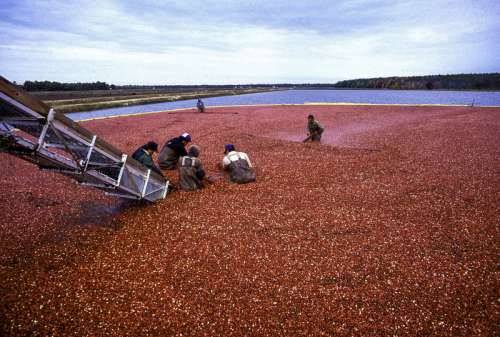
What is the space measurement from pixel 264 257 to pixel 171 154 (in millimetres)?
6388

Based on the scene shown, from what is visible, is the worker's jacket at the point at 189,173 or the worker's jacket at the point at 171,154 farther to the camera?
the worker's jacket at the point at 171,154

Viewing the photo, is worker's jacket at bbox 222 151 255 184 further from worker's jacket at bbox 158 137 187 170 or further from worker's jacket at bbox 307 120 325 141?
worker's jacket at bbox 307 120 325 141

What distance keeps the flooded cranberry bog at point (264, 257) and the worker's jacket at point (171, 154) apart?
1914mm

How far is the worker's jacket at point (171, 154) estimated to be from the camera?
9.95 metres

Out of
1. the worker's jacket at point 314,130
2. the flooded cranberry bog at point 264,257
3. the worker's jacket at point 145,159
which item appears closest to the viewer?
the flooded cranberry bog at point 264,257

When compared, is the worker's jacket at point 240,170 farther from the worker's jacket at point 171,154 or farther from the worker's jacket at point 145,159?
the worker's jacket at point 145,159

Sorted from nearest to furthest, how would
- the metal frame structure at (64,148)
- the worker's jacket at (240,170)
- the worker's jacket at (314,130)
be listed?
1. the metal frame structure at (64,148)
2. the worker's jacket at (240,170)
3. the worker's jacket at (314,130)

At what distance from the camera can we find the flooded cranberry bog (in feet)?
12.4

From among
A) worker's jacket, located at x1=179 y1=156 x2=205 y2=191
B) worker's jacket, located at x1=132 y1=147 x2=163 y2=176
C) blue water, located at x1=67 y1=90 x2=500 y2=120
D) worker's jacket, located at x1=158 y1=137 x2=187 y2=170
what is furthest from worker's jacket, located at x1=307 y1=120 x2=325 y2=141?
blue water, located at x1=67 y1=90 x2=500 y2=120

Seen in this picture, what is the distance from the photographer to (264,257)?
5.09 m

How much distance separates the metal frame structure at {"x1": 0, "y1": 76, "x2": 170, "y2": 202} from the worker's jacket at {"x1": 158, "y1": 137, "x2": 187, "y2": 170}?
8.47ft

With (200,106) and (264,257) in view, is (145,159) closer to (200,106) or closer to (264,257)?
(264,257)

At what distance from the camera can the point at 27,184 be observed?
929cm

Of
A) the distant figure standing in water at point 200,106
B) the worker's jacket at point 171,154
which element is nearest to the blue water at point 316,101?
the distant figure standing in water at point 200,106
